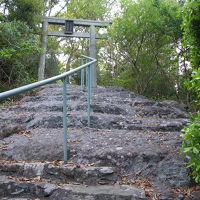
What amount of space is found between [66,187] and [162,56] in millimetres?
6359

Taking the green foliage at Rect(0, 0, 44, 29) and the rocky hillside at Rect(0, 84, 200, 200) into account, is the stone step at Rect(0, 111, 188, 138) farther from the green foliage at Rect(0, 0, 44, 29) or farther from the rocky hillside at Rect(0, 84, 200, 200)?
the green foliage at Rect(0, 0, 44, 29)

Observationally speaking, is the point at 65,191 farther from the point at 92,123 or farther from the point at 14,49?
the point at 14,49

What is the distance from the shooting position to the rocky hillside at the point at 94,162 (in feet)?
5.77

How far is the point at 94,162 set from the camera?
2.25m

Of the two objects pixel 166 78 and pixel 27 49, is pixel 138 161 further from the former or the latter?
pixel 166 78

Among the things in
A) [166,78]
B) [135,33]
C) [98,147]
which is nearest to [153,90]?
[166,78]

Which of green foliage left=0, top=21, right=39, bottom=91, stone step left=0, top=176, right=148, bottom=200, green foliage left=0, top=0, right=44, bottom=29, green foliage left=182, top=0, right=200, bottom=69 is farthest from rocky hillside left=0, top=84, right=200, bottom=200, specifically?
green foliage left=0, top=0, right=44, bottom=29

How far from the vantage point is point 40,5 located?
7.91 meters

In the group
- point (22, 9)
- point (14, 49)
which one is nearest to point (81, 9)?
point (22, 9)

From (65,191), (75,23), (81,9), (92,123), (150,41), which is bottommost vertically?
(65,191)

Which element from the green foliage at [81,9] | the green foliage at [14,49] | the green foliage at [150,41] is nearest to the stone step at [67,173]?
the green foliage at [14,49]

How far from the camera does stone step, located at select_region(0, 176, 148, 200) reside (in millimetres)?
1670

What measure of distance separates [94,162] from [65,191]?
1.87 ft

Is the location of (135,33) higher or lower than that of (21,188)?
higher
